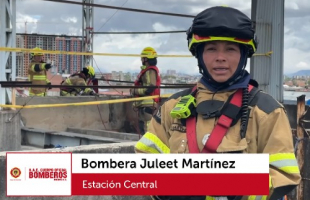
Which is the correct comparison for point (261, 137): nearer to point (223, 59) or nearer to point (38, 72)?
point (223, 59)

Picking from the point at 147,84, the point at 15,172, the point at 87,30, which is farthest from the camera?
the point at 87,30

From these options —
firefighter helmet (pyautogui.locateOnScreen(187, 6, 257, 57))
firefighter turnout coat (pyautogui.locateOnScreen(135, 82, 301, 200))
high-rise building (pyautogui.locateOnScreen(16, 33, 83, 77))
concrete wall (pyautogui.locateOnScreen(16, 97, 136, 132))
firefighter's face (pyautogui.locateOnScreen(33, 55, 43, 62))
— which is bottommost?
concrete wall (pyautogui.locateOnScreen(16, 97, 136, 132))

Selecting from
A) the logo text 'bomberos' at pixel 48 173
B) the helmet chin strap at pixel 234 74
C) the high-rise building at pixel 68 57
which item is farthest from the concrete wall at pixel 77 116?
the helmet chin strap at pixel 234 74

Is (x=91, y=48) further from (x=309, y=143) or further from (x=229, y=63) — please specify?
(x=229, y=63)

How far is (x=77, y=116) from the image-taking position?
10.9m

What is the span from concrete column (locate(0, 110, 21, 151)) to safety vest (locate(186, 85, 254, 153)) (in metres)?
5.38

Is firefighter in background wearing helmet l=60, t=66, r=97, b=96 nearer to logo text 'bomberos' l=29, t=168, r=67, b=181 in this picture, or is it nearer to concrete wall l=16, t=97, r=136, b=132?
concrete wall l=16, t=97, r=136, b=132

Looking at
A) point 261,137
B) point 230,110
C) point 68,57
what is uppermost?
point 68,57

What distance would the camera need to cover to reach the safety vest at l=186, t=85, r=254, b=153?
2211 millimetres

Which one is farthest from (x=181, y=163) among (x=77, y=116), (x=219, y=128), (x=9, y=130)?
(x=77, y=116)

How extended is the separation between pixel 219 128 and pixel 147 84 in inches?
299

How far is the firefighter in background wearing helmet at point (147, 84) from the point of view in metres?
9.80

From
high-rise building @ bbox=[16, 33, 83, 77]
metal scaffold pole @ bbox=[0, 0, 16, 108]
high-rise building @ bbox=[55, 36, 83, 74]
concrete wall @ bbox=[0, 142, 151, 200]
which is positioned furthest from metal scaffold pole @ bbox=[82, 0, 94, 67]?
concrete wall @ bbox=[0, 142, 151, 200]

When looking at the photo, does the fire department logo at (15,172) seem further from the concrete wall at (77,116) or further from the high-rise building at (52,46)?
the high-rise building at (52,46)
